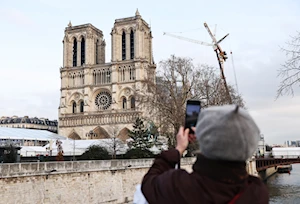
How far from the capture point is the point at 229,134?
1.65 meters

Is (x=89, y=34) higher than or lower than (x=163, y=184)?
higher

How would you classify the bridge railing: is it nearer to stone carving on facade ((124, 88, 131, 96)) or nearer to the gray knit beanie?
stone carving on facade ((124, 88, 131, 96))

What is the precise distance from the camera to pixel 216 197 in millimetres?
Answer: 1630

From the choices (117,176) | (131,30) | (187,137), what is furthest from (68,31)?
(187,137)

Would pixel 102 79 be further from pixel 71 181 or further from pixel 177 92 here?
pixel 71 181

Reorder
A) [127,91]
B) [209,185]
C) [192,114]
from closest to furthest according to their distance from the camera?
[209,185]
[192,114]
[127,91]

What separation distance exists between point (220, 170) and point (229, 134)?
0.17 meters

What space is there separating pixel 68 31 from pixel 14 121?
39.9m

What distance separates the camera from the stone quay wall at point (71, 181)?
12117 millimetres

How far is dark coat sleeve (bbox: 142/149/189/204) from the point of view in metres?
1.67

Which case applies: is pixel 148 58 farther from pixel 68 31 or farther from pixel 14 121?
pixel 14 121

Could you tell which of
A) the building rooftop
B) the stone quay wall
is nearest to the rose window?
the building rooftop

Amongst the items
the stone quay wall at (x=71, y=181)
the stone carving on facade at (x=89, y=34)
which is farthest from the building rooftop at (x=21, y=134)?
the stone quay wall at (x=71, y=181)

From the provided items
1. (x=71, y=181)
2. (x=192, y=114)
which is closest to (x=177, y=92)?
(x=71, y=181)
